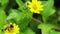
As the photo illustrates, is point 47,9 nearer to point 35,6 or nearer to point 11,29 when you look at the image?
point 35,6

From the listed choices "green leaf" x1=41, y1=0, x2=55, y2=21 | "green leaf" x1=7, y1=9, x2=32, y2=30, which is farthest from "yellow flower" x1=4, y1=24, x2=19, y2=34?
"green leaf" x1=41, y1=0, x2=55, y2=21

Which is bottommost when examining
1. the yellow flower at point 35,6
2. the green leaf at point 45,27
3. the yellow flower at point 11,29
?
the green leaf at point 45,27

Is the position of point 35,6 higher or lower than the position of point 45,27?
higher

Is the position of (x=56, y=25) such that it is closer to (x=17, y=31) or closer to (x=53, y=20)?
(x=53, y=20)

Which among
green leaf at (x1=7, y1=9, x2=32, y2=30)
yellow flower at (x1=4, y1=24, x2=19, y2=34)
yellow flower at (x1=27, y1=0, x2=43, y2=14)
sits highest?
yellow flower at (x1=27, y1=0, x2=43, y2=14)

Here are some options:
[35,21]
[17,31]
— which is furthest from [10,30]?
[35,21]

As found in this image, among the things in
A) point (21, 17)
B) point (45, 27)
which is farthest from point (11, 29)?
point (45, 27)

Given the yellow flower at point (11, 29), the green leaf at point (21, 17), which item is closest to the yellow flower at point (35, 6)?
the green leaf at point (21, 17)

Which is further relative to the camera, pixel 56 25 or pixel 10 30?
pixel 56 25

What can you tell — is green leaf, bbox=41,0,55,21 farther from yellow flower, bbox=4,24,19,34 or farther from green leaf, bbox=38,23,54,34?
yellow flower, bbox=4,24,19,34

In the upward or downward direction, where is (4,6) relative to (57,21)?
upward

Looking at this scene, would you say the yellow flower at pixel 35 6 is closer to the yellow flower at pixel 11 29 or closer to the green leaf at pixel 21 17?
the green leaf at pixel 21 17
